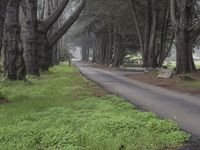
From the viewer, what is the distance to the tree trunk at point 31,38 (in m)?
25.3

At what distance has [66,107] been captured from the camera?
11953mm

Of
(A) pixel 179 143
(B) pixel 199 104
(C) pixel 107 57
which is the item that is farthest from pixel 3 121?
(C) pixel 107 57

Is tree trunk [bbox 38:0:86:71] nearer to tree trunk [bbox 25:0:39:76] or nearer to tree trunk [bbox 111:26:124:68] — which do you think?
tree trunk [bbox 25:0:39:76]

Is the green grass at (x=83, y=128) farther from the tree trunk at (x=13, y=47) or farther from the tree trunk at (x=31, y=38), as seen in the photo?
the tree trunk at (x=31, y=38)

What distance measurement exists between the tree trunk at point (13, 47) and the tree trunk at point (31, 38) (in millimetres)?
5184

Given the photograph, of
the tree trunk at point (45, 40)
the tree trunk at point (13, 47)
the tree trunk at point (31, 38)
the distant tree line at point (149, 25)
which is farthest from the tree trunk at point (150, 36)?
the tree trunk at point (13, 47)

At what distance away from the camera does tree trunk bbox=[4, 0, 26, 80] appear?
1838 cm

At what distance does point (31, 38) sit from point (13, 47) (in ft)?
19.6

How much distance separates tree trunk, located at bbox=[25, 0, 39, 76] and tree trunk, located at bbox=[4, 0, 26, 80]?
17.0 feet

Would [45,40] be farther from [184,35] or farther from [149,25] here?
[149,25]

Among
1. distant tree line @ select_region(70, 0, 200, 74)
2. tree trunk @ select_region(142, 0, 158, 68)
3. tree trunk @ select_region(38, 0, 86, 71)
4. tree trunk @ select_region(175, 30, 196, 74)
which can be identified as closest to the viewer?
tree trunk @ select_region(175, 30, 196, 74)

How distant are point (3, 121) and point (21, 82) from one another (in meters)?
10.1

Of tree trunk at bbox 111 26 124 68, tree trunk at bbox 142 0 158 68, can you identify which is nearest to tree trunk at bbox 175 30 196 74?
tree trunk at bbox 142 0 158 68

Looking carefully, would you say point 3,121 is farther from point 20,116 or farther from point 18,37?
point 18,37
